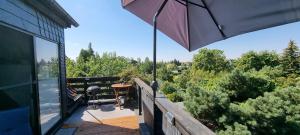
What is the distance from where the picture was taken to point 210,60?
776 inches

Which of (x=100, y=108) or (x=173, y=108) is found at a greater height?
(x=173, y=108)

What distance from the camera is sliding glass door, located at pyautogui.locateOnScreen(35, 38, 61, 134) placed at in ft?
11.3

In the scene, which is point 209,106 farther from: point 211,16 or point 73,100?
point 73,100

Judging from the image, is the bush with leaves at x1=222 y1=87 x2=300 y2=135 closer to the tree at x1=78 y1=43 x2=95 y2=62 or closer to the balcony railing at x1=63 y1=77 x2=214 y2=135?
the balcony railing at x1=63 y1=77 x2=214 y2=135

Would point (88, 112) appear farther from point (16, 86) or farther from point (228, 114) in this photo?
point (228, 114)

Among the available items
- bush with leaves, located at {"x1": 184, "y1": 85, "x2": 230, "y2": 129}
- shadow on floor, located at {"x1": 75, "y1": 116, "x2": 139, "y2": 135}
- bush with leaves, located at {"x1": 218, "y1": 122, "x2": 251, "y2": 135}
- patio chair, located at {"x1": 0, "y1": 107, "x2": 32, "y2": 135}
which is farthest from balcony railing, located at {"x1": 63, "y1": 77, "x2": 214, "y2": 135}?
patio chair, located at {"x1": 0, "y1": 107, "x2": 32, "y2": 135}

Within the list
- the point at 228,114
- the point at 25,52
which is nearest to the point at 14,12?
the point at 25,52

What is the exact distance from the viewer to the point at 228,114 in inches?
170

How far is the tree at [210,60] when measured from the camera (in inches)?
755

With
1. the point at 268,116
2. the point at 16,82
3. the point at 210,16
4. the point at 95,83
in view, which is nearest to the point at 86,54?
the point at 95,83

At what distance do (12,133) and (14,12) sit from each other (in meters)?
1.54

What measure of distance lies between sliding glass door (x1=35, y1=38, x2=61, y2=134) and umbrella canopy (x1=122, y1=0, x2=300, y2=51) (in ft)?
6.43

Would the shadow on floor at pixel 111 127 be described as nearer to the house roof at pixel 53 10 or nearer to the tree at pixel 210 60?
the house roof at pixel 53 10

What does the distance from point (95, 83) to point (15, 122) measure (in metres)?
3.96
